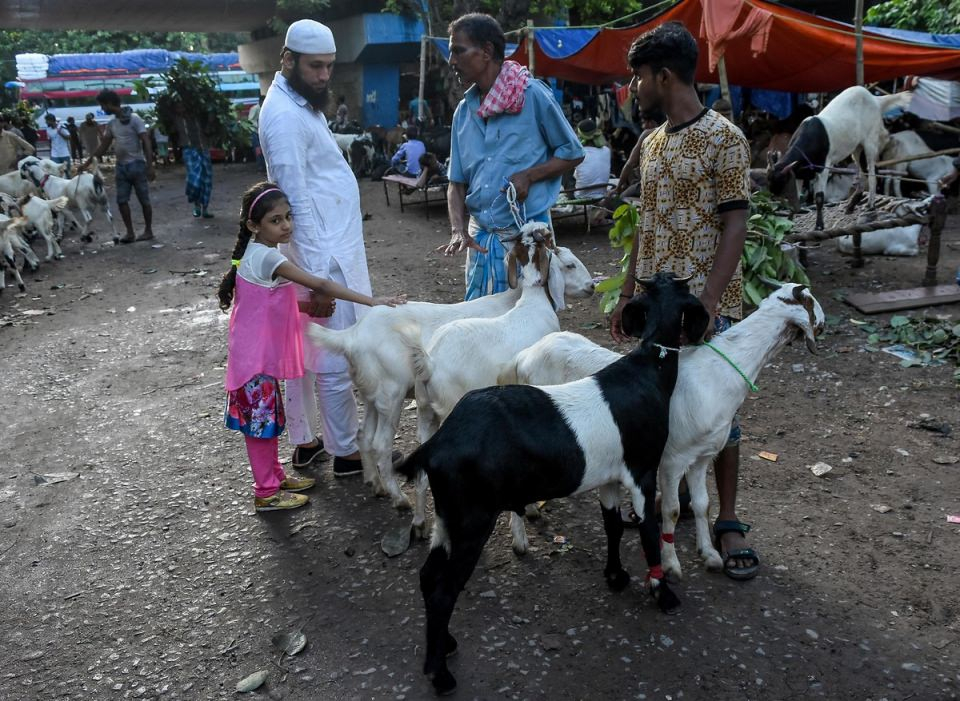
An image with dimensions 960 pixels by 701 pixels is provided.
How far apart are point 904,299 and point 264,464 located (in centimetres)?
578

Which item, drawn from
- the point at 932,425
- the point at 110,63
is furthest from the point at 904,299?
the point at 110,63

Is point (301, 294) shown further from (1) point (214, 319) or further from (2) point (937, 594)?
(1) point (214, 319)

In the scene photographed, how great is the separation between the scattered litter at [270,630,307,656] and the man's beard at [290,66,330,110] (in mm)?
2669

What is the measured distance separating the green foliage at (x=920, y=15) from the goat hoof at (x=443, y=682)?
15.3m

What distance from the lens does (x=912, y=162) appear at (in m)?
11.1

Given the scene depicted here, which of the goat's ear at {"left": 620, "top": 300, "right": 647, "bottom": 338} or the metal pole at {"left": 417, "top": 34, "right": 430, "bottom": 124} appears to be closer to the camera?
the goat's ear at {"left": 620, "top": 300, "right": 647, "bottom": 338}

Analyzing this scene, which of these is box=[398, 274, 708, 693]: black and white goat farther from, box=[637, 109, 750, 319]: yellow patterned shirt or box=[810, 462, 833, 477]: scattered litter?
box=[810, 462, 833, 477]: scattered litter

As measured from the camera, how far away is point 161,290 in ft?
30.9

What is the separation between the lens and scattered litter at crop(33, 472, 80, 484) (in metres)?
4.71

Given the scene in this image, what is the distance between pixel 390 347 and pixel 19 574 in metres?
2.18

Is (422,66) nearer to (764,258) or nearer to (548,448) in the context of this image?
(764,258)

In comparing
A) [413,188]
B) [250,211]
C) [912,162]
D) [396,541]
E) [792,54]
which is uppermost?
[792,54]

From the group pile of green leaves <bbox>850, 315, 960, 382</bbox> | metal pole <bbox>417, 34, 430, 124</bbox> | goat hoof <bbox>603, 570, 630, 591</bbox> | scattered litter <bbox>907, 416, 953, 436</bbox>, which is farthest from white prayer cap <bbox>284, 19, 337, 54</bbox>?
metal pole <bbox>417, 34, 430, 124</bbox>

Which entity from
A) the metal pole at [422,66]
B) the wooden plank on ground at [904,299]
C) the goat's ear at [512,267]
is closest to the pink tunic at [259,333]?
the goat's ear at [512,267]
